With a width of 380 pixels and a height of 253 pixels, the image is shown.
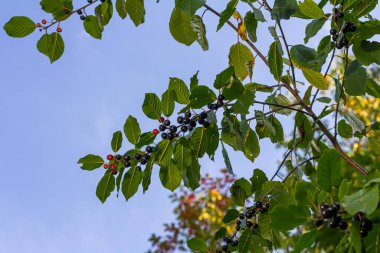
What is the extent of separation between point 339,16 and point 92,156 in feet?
3.51

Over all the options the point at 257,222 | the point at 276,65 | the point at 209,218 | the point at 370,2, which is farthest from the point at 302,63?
the point at 209,218

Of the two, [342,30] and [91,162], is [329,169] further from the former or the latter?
[91,162]

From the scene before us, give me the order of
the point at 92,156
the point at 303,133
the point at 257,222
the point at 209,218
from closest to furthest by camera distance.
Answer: the point at 257,222 < the point at 92,156 < the point at 303,133 < the point at 209,218

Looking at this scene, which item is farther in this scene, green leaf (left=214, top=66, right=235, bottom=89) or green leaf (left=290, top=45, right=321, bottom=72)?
green leaf (left=290, top=45, right=321, bottom=72)

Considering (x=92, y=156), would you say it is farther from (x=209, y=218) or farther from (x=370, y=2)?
(x=209, y=218)

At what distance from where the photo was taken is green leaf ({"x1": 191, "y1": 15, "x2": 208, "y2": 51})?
2.19 meters

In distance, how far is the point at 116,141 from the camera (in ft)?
6.94

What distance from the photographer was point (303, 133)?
2.31 m

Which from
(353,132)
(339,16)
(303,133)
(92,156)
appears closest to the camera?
(339,16)

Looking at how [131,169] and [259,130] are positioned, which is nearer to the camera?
[131,169]

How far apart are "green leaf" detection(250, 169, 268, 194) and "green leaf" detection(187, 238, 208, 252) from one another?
275mm

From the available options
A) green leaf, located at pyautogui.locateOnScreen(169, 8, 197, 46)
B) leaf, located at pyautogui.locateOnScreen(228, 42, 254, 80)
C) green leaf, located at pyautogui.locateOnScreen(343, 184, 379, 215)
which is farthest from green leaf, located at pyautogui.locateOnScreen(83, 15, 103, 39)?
green leaf, located at pyautogui.locateOnScreen(343, 184, 379, 215)

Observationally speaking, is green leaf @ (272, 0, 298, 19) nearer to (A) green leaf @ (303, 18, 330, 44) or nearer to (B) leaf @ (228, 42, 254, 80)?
(A) green leaf @ (303, 18, 330, 44)

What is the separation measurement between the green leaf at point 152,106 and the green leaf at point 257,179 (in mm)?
428
